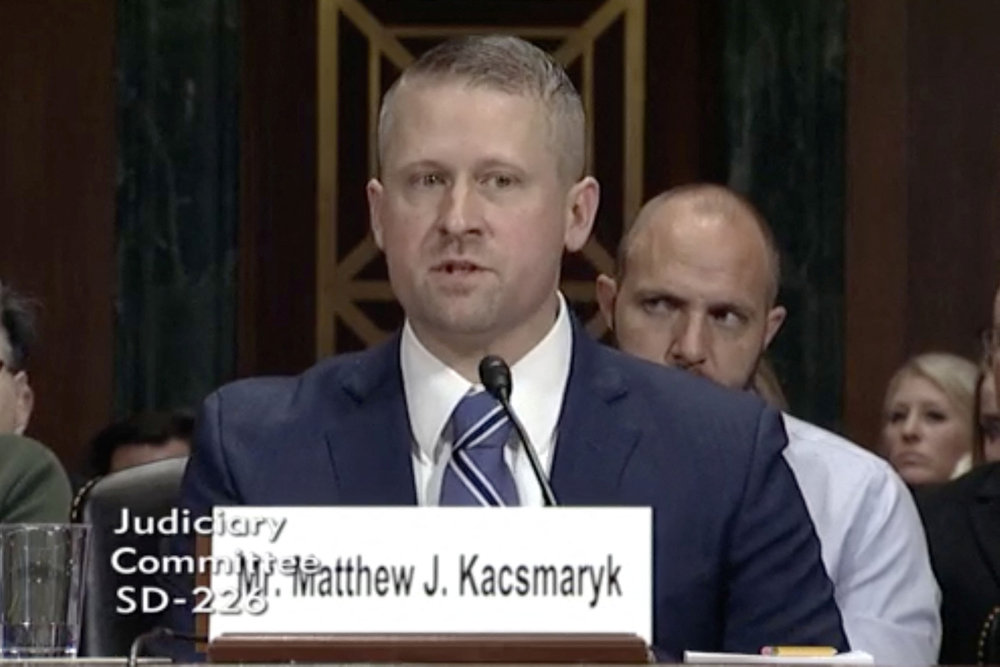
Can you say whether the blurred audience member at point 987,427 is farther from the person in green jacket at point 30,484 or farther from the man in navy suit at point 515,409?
the man in navy suit at point 515,409

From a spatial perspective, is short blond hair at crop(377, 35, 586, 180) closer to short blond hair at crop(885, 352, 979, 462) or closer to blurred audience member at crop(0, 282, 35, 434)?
blurred audience member at crop(0, 282, 35, 434)

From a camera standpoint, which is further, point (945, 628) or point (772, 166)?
point (772, 166)

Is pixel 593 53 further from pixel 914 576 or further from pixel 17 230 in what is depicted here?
pixel 914 576

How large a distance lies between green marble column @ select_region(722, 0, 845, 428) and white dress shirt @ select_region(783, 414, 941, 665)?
2418mm

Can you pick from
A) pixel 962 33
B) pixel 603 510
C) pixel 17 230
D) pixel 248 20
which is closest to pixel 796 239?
pixel 962 33

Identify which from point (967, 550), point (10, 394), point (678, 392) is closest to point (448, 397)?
point (678, 392)

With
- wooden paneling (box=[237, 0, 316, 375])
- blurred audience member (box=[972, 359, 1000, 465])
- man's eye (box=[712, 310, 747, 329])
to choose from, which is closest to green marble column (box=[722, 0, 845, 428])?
blurred audience member (box=[972, 359, 1000, 465])

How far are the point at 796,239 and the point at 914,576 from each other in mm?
2773

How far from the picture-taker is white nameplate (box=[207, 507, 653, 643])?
8.17ft

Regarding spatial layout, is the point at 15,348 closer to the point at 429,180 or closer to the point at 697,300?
the point at 697,300

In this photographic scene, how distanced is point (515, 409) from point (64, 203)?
144 inches

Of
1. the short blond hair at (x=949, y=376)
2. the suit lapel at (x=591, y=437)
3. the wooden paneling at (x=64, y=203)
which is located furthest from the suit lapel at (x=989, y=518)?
the wooden paneling at (x=64, y=203)

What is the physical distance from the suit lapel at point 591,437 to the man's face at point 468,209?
116 mm

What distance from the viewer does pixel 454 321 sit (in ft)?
10.7
